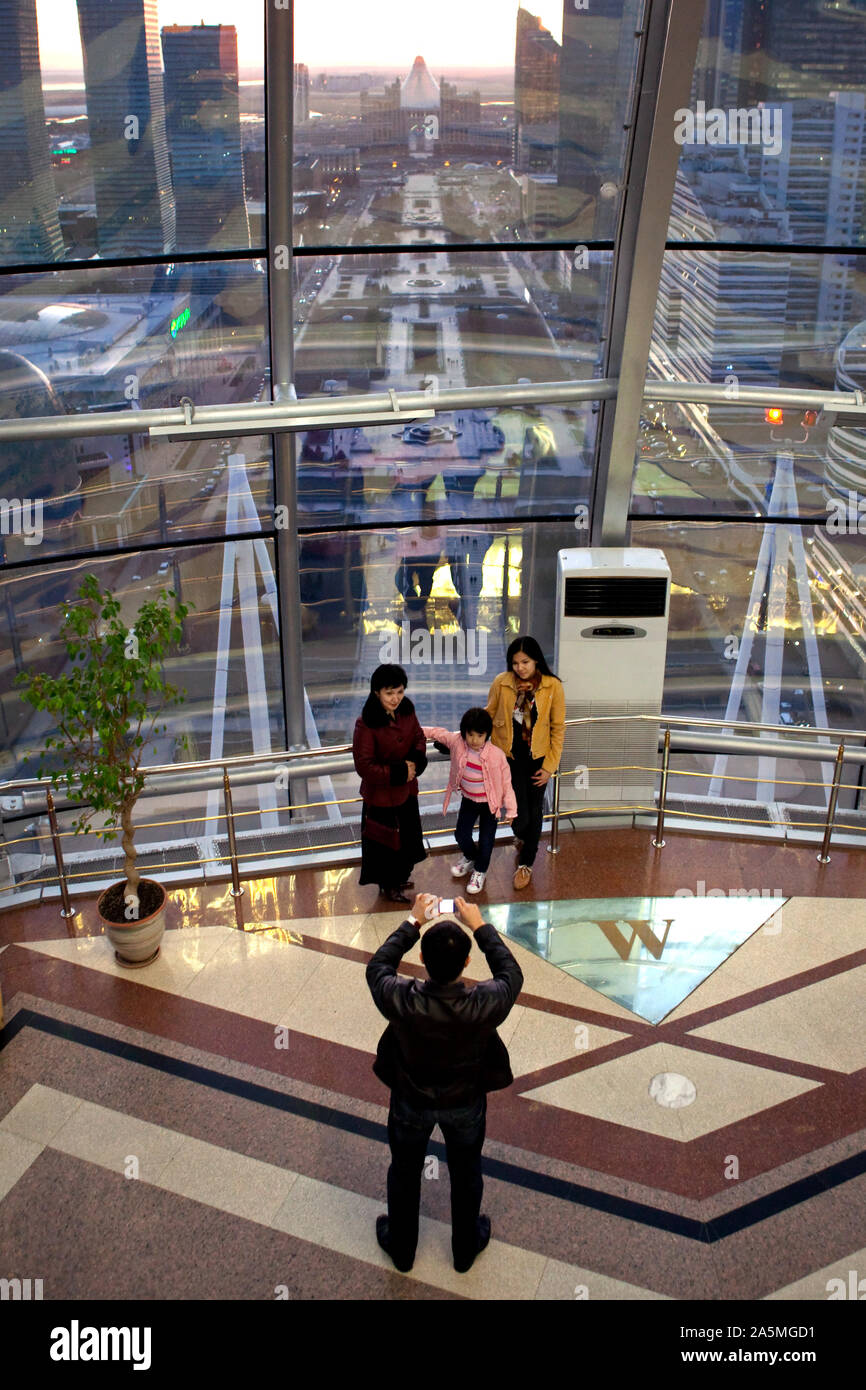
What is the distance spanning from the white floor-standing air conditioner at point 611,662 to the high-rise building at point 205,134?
3.07 meters

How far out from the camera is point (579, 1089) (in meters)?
5.50

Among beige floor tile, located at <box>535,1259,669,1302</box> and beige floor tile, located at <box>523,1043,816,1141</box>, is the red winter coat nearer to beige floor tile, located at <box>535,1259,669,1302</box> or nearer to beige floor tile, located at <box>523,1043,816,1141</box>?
beige floor tile, located at <box>523,1043,816,1141</box>

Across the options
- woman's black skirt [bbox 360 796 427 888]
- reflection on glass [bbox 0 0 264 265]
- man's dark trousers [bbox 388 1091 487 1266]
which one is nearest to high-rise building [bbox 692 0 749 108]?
reflection on glass [bbox 0 0 264 265]

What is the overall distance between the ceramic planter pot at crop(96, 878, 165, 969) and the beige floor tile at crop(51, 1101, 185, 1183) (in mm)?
996

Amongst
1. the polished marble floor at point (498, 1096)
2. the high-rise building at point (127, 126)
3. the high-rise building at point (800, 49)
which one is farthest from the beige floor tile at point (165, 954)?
the high-rise building at point (800, 49)

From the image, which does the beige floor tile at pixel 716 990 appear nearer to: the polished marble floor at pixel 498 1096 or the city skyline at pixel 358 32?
the polished marble floor at pixel 498 1096

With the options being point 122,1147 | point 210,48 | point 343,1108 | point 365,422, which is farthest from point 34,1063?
point 210,48

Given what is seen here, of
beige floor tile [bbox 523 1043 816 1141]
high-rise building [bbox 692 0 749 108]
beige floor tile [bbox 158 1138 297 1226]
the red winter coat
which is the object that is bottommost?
beige floor tile [bbox 158 1138 297 1226]

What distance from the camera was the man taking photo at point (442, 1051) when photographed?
3.98 m

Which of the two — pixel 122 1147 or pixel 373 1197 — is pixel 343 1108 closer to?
pixel 373 1197

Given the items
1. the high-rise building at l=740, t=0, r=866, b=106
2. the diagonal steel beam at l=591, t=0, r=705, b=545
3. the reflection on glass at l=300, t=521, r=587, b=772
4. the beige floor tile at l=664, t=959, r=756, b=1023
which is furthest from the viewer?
the reflection on glass at l=300, t=521, r=587, b=772

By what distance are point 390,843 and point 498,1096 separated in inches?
63.2

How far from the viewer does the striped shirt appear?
6.54m
